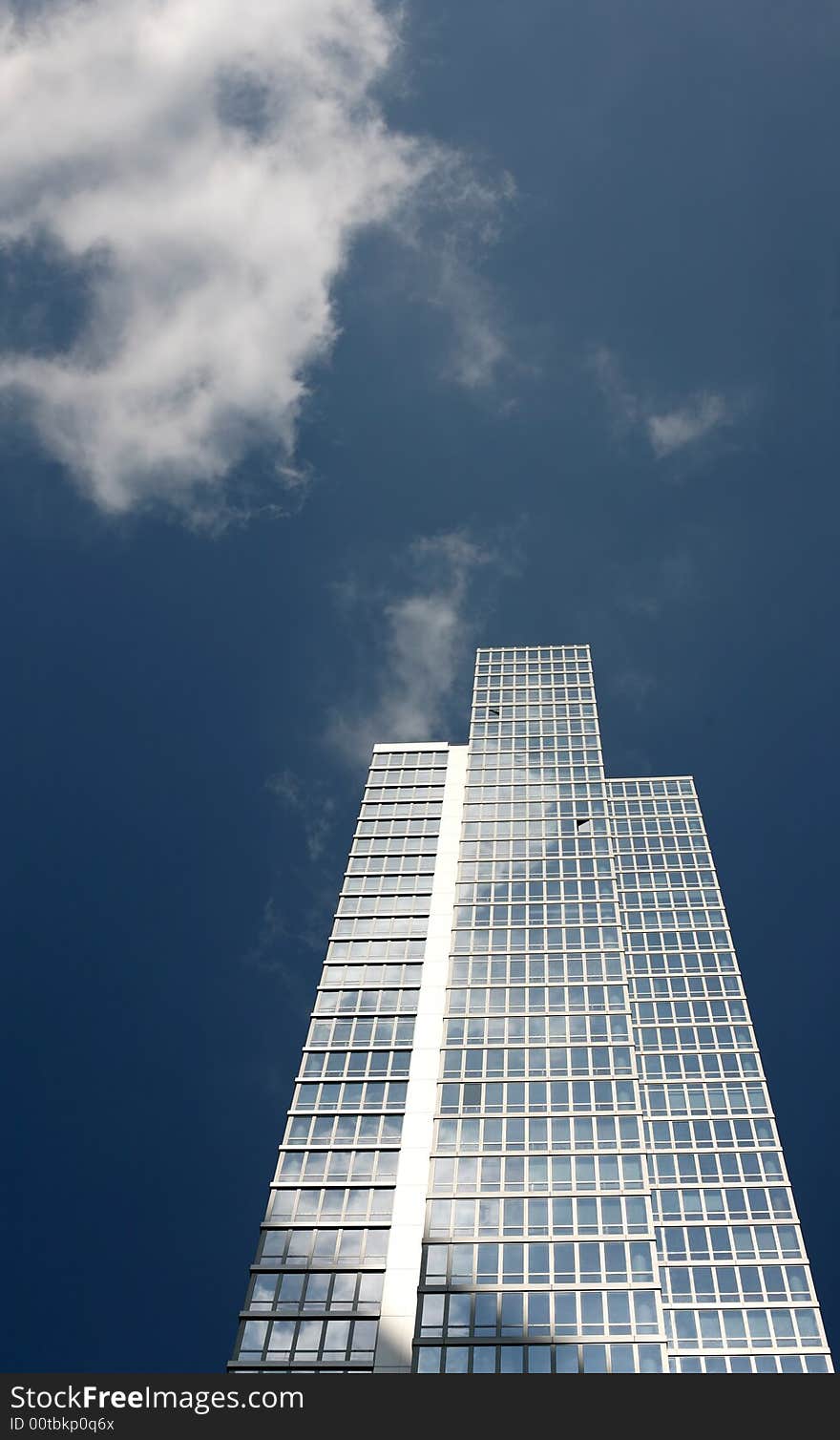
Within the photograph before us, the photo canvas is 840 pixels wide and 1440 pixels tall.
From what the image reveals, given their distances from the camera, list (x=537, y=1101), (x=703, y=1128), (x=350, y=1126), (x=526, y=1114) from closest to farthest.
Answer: (x=526, y=1114) → (x=537, y=1101) → (x=350, y=1126) → (x=703, y=1128)

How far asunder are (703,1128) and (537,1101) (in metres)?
19.7

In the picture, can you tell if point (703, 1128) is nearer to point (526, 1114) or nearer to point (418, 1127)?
point (526, 1114)

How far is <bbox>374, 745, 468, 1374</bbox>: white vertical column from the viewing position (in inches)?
2891

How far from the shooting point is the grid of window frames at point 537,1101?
231 feet

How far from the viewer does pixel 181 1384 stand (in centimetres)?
3188

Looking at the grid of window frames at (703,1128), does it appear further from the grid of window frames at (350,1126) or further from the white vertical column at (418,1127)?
the grid of window frames at (350,1126)

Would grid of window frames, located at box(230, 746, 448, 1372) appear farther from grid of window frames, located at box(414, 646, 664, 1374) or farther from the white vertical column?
grid of window frames, located at box(414, 646, 664, 1374)

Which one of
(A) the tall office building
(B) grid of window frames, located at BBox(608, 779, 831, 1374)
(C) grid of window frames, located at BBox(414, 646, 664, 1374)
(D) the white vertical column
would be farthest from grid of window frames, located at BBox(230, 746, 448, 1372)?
(B) grid of window frames, located at BBox(608, 779, 831, 1374)

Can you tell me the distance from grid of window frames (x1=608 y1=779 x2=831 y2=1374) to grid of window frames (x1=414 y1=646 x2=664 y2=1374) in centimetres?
1044

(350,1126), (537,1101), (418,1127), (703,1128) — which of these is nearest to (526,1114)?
(537,1101)

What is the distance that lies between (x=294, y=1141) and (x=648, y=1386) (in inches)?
2364

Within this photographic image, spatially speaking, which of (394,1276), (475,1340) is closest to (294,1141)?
(394,1276)

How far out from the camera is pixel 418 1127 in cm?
8794

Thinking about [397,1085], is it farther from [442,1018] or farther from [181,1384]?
[181,1384]
